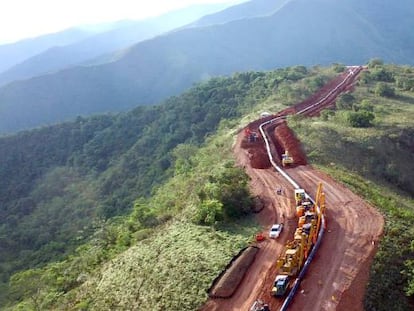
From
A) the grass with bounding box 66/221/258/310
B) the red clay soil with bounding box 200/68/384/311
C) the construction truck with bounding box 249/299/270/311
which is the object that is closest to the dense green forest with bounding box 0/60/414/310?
the grass with bounding box 66/221/258/310

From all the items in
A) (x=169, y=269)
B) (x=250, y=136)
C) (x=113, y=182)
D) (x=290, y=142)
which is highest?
(x=169, y=269)

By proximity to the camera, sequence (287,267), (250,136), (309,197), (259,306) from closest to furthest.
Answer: (259,306) < (287,267) < (309,197) < (250,136)

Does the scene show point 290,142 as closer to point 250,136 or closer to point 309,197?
point 250,136

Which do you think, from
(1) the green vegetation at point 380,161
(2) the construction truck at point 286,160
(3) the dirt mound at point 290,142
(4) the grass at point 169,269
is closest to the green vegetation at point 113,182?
(4) the grass at point 169,269

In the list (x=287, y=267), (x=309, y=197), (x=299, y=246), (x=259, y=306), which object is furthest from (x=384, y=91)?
(x=259, y=306)

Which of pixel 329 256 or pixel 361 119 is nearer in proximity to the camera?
pixel 329 256

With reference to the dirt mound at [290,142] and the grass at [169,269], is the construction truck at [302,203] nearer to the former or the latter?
the grass at [169,269]
